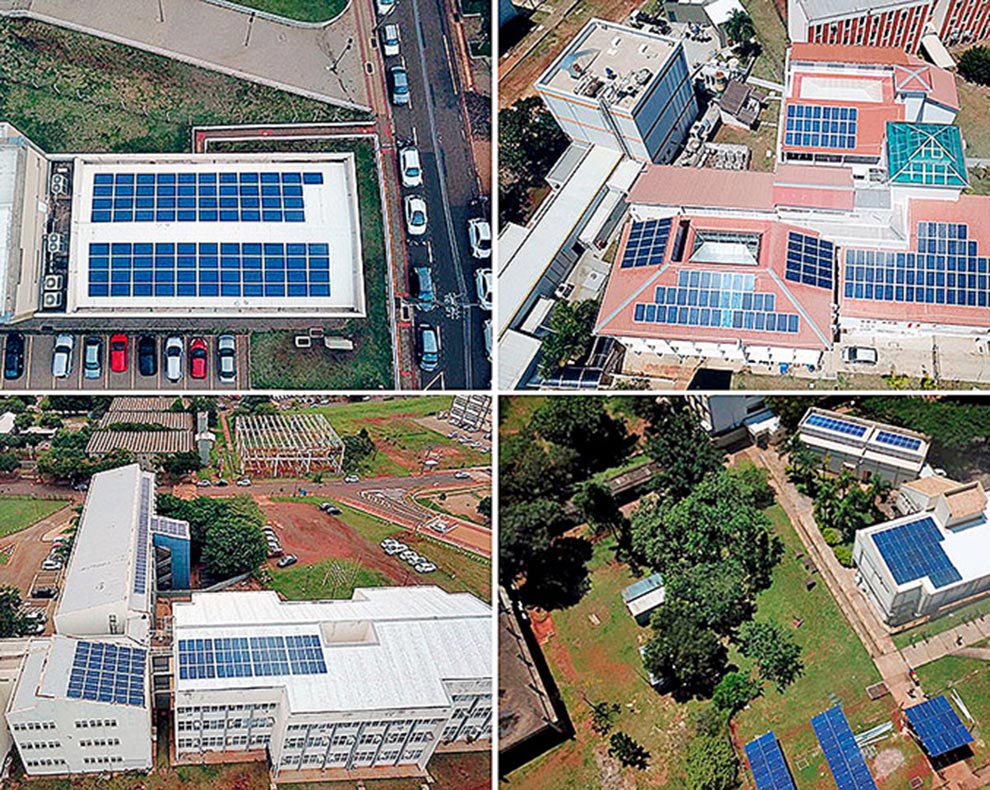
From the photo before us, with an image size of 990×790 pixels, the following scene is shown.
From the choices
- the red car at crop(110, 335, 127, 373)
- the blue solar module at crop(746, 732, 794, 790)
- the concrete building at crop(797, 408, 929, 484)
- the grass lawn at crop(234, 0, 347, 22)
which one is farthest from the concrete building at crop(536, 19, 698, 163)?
the blue solar module at crop(746, 732, 794, 790)

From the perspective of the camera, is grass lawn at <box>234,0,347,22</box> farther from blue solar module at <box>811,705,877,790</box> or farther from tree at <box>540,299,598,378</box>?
blue solar module at <box>811,705,877,790</box>

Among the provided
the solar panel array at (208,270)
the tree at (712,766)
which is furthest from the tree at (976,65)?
the tree at (712,766)

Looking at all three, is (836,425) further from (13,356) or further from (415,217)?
(13,356)

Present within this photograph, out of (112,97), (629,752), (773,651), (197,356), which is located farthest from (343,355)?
(773,651)

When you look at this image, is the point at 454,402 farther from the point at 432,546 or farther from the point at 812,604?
the point at 812,604

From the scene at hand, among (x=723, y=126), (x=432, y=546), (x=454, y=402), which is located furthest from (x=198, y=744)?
(x=723, y=126)

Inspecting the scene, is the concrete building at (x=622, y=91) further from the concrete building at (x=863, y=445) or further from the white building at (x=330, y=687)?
the white building at (x=330, y=687)

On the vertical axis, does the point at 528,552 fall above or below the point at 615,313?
below
